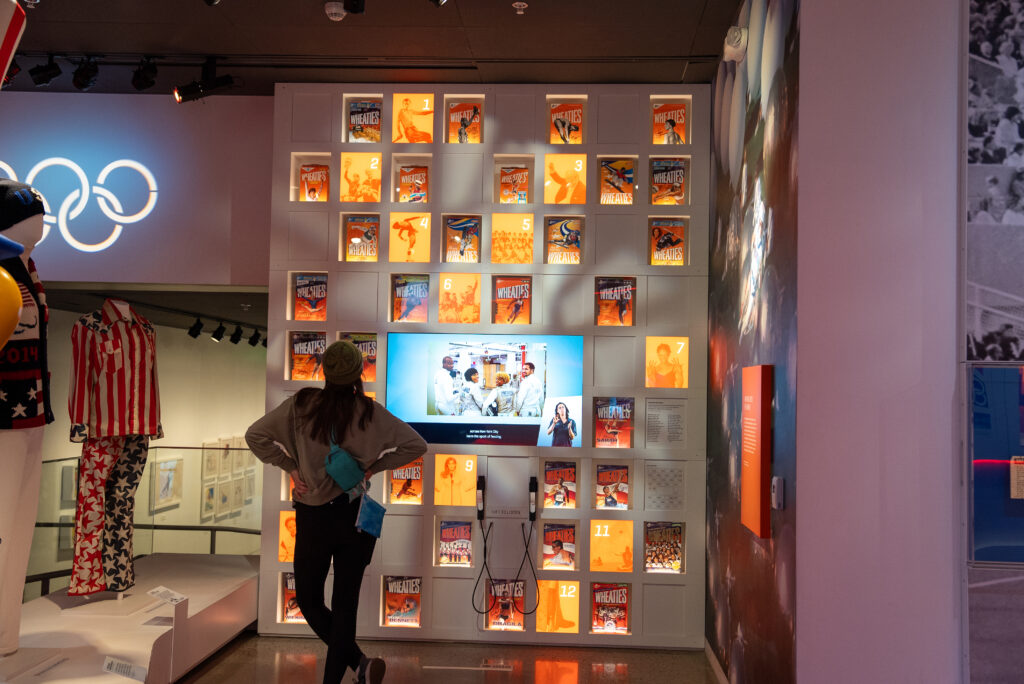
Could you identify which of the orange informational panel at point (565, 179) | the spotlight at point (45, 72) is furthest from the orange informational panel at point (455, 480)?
the spotlight at point (45, 72)

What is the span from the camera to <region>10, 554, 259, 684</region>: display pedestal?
351cm

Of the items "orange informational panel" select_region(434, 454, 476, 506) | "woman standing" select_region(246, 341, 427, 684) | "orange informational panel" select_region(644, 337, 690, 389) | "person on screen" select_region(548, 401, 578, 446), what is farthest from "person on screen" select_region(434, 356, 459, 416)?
"woman standing" select_region(246, 341, 427, 684)

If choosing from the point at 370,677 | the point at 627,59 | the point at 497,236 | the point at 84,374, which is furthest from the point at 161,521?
the point at 627,59

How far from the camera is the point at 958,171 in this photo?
2727mm

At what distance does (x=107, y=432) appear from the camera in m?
4.45

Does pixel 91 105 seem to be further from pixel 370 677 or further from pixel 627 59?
pixel 370 677

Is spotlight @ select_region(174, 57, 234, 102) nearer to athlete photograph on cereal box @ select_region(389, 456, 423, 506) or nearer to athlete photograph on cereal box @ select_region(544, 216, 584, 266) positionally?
athlete photograph on cereal box @ select_region(544, 216, 584, 266)

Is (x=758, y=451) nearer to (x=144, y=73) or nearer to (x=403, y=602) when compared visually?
(x=403, y=602)

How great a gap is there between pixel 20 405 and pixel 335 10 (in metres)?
2.36

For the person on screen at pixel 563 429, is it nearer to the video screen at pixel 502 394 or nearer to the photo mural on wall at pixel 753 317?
the video screen at pixel 502 394

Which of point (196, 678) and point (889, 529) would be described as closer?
point (889, 529)

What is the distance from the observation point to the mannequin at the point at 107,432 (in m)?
4.43

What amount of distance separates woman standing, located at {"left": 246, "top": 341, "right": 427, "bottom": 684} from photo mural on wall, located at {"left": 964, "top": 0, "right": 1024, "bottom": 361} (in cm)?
235

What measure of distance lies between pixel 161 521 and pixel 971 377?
494 centimetres
